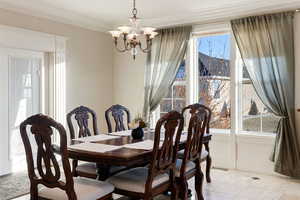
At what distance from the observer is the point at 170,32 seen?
5.46 m

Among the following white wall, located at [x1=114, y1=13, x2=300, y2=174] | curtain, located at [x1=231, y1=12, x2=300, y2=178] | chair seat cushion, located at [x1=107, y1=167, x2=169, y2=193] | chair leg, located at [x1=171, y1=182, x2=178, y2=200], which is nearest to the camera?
chair seat cushion, located at [x1=107, y1=167, x2=169, y2=193]

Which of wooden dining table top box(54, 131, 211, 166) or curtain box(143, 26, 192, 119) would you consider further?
curtain box(143, 26, 192, 119)

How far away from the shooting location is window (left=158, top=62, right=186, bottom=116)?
5531 millimetres

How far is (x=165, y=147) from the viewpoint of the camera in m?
2.66

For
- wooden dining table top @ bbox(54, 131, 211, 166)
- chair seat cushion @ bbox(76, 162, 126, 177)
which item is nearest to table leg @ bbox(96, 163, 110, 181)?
chair seat cushion @ bbox(76, 162, 126, 177)

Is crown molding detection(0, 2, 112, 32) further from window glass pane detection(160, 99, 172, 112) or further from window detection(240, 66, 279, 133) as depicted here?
window detection(240, 66, 279, 133)

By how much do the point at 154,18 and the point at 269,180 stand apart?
3.35m

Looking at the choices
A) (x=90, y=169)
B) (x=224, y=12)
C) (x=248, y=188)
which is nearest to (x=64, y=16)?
(x=224, y=12)

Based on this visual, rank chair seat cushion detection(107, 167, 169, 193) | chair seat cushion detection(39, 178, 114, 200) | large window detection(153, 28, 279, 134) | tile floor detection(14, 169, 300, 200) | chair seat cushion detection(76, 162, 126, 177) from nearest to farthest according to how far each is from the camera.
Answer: chair seat cushion detection(39, 178, 114, 200) → chair seat cushion detection(107, 167, 169, 193) → chair seat cushion detection(76, 162, 126, 177) → tile floor detection(14, 169, 300, 200) → large window detection(153, 28, 279, 134)

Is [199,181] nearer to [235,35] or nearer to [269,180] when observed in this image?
[269,180]

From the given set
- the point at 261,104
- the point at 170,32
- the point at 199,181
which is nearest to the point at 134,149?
the point at 199,181

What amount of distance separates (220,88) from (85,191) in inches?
133

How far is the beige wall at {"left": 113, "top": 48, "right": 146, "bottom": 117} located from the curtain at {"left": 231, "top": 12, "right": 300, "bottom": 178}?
2.20 m

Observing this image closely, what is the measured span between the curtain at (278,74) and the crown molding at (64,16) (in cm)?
280
